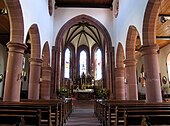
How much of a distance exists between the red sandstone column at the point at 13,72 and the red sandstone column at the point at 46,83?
603 cm

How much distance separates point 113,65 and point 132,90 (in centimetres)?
384

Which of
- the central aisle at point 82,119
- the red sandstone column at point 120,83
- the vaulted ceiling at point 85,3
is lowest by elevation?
the central aisle at point 82,119

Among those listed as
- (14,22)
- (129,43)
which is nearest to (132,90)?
(129,43)

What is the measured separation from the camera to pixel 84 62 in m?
24.4

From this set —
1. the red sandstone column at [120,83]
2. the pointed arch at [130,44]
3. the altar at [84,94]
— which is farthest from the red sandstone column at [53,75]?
the pointed arch at [130,44]

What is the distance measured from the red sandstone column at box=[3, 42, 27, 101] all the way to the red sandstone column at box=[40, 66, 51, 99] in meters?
6.03

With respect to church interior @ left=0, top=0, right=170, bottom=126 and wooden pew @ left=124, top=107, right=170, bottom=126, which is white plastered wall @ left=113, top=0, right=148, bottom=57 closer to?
church interior @ left=0, top=0, right=170, bottom=126

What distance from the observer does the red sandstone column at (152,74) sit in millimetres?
7156

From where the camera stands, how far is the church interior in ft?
14.1

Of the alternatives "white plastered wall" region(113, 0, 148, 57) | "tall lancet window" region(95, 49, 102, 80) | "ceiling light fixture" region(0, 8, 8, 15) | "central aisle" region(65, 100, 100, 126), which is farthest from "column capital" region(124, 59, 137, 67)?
"tall lancet window" region(95, 49, 102, 80)

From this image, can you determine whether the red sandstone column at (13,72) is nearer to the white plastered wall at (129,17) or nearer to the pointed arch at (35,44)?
the pointed arch at (35,44)

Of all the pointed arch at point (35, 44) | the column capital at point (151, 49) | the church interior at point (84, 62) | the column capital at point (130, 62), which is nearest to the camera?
the church interior at point (84, 62)

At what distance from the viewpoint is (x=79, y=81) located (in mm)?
22000

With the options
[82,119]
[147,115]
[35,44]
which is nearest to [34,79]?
[35,44]
